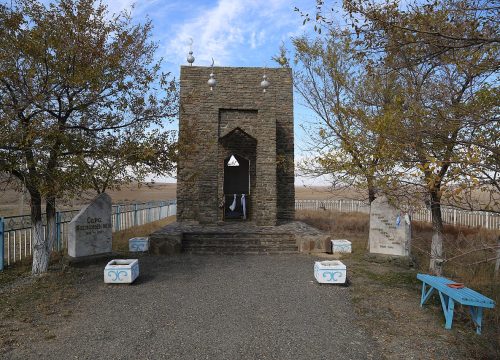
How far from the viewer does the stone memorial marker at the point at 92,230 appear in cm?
928

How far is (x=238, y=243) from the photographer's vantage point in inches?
483

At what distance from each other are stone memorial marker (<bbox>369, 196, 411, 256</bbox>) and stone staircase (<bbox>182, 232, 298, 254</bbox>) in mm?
2587

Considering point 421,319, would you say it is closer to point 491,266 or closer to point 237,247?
point 491,266

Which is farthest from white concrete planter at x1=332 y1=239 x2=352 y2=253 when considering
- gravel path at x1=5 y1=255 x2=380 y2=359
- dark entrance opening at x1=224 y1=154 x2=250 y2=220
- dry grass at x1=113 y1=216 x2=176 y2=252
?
dark entrance opening at x1=224 y1=154 x2=250 y2=220

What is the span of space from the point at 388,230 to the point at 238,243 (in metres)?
4.71

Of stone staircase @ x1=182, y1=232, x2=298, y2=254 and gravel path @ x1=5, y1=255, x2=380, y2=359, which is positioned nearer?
gravel path @ x1=5, y1=255, x2=380, y2=359

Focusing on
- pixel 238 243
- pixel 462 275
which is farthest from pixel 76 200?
pixel 462 275

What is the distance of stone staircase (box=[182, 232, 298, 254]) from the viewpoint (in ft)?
39.4

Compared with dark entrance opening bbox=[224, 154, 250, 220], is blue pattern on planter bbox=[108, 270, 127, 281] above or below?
below

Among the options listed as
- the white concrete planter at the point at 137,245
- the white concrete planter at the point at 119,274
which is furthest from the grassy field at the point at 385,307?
the white concrete planter at the point at 137,245

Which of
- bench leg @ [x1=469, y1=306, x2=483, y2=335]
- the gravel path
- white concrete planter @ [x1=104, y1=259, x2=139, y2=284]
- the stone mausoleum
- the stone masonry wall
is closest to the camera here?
the gravel path

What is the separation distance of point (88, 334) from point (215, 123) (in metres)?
11.2

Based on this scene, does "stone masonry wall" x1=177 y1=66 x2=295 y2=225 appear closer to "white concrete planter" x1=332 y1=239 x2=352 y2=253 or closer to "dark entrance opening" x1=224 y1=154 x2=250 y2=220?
"dark entrance opening" x1=224 y1=154 x2=250 y2=220

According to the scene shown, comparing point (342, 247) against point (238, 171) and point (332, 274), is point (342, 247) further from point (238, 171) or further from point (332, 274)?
point (238, 171)
